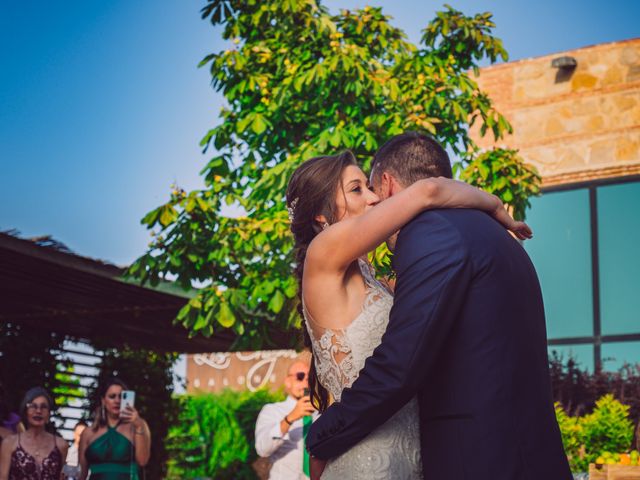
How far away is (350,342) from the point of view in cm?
262

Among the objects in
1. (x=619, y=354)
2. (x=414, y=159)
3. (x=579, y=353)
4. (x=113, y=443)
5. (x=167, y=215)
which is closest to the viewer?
(x=414, y=159)

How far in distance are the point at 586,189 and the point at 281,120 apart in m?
6.28

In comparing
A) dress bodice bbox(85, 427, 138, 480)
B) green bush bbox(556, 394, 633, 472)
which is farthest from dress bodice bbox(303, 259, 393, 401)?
green bush bbox(556, 394, 633, 472)

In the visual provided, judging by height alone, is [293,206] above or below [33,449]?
above

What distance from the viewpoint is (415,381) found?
2.23m

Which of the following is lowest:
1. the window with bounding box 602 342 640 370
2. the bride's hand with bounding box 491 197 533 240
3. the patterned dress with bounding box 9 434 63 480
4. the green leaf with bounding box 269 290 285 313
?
the patterned dress with bounding box 9 434 63 480

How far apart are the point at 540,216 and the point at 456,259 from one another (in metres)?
12.1

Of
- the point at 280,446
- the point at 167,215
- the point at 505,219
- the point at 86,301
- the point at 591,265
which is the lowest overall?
the point at 280,446

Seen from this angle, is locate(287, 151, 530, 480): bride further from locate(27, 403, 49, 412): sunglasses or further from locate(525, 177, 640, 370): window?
Answer: locate(525, 177, 640, 370): window

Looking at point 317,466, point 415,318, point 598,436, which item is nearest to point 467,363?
→ point 415,318

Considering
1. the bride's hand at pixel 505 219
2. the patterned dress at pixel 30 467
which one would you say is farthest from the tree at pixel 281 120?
the bride's hand at pixel 505 219

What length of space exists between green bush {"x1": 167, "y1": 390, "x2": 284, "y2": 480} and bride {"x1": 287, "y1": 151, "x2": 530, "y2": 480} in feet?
36.3

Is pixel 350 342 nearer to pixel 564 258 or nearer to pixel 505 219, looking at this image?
pixel 505 219

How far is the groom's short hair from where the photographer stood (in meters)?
2.71
